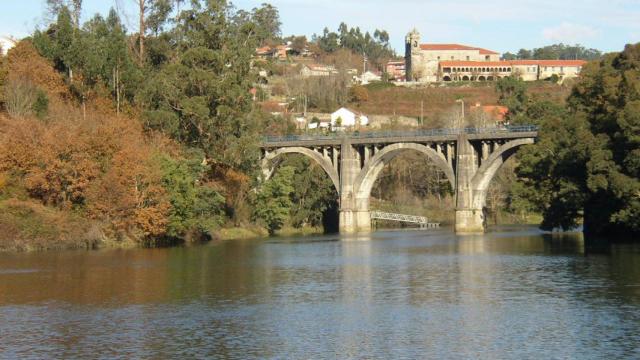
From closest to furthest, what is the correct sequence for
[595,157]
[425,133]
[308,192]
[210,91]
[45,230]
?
[595,157] < [45,230] < [210,91] < [425,133] < [308,192]

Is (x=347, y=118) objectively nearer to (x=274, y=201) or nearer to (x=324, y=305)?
(x=274, y=201)

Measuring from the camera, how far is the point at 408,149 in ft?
335

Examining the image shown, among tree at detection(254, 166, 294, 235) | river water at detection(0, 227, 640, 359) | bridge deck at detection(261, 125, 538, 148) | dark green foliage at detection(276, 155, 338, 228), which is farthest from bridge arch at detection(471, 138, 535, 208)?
river water at detection(0, 227, 640, 359)

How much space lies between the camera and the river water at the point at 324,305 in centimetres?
3216

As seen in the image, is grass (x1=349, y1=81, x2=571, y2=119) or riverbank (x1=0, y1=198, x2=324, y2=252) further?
grass (x1=349, y1=81, x2=571, y2=119)

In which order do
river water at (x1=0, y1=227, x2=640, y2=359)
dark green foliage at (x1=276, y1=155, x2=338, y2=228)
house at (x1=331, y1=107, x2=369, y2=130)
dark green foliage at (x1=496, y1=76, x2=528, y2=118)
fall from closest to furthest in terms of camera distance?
river water at (x1=0, y1=227, x2=640, y2=359), dark green foliage at (x1=276, y1=155, x2=338, y2=228), dark green foliage at (x1=496, y1=76, x2=528, y2=118), house at (x1=331, y1=107, x2=369, y2=130)

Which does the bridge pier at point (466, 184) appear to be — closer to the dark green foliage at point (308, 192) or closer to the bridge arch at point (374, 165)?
the bridge arch at point (374, 165)

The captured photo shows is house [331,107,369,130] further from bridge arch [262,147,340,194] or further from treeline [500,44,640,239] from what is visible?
treeline [500,44,640,239]

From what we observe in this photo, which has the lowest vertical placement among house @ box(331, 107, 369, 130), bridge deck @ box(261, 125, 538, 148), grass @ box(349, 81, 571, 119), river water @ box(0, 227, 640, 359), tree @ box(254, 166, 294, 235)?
river water @ box(0, 227, 640, 359)

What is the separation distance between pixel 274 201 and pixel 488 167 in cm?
1946

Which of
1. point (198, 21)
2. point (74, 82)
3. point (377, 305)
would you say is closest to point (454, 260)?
point (377, 305)

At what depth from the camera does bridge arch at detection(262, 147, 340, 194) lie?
10681 cm

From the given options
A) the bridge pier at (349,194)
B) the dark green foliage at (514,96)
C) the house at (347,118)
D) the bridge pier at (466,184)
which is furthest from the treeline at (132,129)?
the house at (347,118)

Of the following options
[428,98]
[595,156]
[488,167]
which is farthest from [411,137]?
[428,98]
